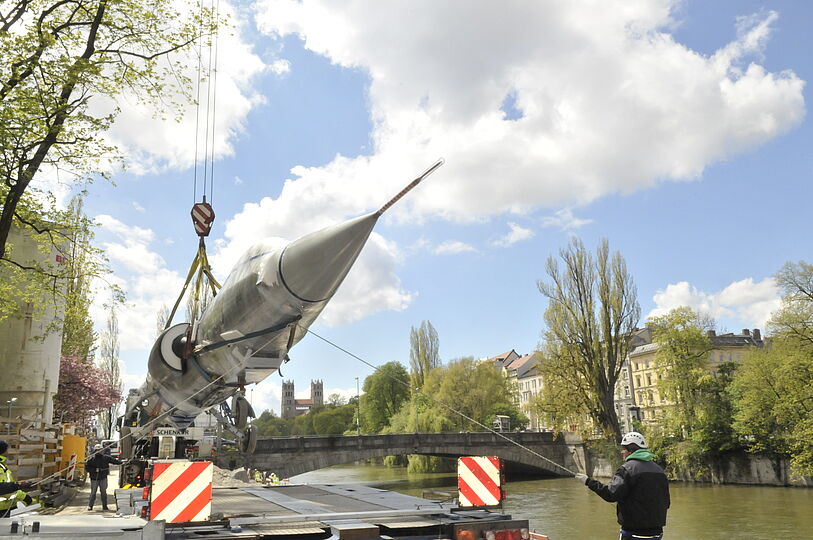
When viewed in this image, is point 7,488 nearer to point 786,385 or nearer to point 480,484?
point 480,484

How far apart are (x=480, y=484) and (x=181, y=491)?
2.76 meters

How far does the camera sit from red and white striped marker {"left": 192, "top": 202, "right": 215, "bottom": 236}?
11227 mm

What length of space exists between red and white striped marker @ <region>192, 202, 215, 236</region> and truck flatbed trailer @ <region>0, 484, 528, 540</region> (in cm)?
563

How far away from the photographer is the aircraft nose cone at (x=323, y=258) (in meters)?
6.77

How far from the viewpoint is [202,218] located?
37.1ft

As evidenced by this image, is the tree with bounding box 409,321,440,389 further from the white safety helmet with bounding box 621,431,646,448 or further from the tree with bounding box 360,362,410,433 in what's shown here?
the white safety helmet with bounding box 621,431,646,448

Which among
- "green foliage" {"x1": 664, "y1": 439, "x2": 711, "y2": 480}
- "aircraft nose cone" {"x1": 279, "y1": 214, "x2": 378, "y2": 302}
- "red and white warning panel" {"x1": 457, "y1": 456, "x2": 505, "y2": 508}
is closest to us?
"red and white warning panel" {"x1": 457, "y1": 456, "x2": 505, "y2": 508}

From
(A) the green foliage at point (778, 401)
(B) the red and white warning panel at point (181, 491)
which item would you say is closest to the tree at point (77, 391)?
(B) the red and white warning panel at point (181, 491)

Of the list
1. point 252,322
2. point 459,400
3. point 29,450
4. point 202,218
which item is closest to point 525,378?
point 459,400

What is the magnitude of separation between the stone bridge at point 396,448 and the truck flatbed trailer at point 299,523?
27601mm

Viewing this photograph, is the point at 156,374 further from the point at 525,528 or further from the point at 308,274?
the point at 525,528

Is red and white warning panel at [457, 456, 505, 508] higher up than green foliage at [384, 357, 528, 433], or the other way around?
green foliage at [384, 357, 528, 433]

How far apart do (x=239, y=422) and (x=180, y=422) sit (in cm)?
490

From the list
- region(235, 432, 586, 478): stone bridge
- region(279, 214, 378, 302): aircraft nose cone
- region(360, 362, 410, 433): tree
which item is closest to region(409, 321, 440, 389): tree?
region(360, 362, 410, 433): tree
